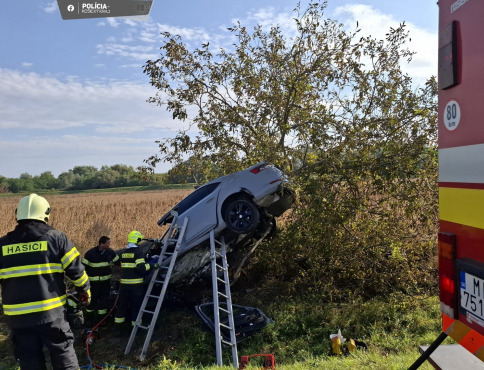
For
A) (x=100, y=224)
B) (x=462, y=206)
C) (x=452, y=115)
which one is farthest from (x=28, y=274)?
(x=100, y=224)

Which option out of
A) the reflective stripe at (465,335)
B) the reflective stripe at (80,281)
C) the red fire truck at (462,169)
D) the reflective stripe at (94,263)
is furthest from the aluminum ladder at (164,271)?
the red fire truck at (462,169)

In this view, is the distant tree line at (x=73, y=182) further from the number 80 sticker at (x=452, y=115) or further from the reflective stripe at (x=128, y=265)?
the number 80 sticker at (x=452, y=115)

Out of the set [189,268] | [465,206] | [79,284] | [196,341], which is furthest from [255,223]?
[465,206]

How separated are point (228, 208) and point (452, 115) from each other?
464cm

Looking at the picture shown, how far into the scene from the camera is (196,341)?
5.86 metres

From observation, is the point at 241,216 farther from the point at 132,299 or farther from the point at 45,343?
the point at 45,343

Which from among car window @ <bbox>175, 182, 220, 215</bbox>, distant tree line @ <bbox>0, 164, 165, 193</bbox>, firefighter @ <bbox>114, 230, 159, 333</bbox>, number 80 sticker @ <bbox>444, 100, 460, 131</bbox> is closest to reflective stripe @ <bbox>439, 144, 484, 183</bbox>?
number 80 sticker @ <bbox>444, 100, 460, 131</bbox>

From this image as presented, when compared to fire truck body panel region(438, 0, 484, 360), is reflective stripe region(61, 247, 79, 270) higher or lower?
lower

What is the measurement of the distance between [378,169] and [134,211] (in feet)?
37.5

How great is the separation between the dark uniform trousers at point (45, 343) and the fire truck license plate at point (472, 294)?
3.24 metres

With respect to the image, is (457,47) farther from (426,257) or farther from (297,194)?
(426,257)

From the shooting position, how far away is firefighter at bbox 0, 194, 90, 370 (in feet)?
10.8

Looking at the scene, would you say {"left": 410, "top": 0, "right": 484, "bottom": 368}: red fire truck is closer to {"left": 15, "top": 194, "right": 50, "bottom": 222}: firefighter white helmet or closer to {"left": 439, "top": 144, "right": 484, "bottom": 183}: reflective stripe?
{"left": 439, "top": 144, "right": 484, "bottom": 183}: reflective stripe

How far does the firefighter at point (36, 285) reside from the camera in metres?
3.30
